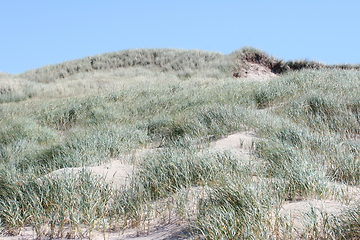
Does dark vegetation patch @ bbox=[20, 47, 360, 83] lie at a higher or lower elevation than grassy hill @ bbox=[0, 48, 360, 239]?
higher

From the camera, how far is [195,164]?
371 centimetres

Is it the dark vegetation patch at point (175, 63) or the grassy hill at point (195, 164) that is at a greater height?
the dark vegetation patch at point (175, 63)

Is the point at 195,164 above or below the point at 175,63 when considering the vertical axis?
below

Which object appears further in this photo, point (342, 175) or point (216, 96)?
point (216, 96)

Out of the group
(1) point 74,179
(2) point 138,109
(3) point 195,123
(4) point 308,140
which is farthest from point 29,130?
(4) point 308,140

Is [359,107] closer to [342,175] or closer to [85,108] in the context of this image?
[342,175]

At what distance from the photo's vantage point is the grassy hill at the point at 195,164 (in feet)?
8.36

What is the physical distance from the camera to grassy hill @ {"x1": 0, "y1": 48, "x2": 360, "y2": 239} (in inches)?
100

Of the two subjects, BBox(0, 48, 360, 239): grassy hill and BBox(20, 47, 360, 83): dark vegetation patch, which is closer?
BBox(0, 48, 360, 239): grassy hill

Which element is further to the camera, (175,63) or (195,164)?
(175,63)

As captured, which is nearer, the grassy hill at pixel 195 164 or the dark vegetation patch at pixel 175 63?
the grassy hill at pixel 195 164

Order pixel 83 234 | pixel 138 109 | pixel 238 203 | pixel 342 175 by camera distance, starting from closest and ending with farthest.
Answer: pixel 238 203
pixel 83 234
pixel 342 175
pixel 138 109

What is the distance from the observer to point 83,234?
2.74 m

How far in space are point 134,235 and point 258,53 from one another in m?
17.4
